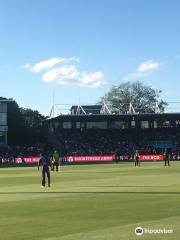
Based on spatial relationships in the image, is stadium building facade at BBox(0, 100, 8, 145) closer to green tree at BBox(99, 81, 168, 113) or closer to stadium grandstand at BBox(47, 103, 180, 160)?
stadium grandstand at BBox(47, 103, 180, 160)

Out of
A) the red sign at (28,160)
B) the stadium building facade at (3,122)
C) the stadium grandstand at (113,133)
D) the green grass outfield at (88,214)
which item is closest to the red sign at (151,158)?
the stadium grandstand at (113,133)

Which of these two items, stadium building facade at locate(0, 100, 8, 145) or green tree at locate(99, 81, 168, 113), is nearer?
stadium building facade at locate(0, 100, 8, 145)

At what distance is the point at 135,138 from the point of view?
106 m

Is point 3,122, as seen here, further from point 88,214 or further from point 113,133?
point 88,214

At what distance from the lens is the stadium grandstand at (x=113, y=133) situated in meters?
99.5

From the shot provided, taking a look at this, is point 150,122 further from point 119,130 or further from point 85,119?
point 85,119

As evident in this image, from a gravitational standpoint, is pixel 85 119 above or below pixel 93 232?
above

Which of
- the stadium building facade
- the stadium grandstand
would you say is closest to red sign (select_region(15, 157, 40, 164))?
the stadium grandstand

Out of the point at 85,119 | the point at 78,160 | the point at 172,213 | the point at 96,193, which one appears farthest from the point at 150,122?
the point at 172,213

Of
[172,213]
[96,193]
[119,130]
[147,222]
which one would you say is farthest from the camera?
[119,130]

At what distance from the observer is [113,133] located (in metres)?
109

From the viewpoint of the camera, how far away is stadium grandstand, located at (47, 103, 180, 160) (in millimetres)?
99500

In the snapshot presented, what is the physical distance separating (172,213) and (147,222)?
6.56ft

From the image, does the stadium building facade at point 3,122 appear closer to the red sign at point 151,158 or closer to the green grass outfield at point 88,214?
the red sign at point 151,158
